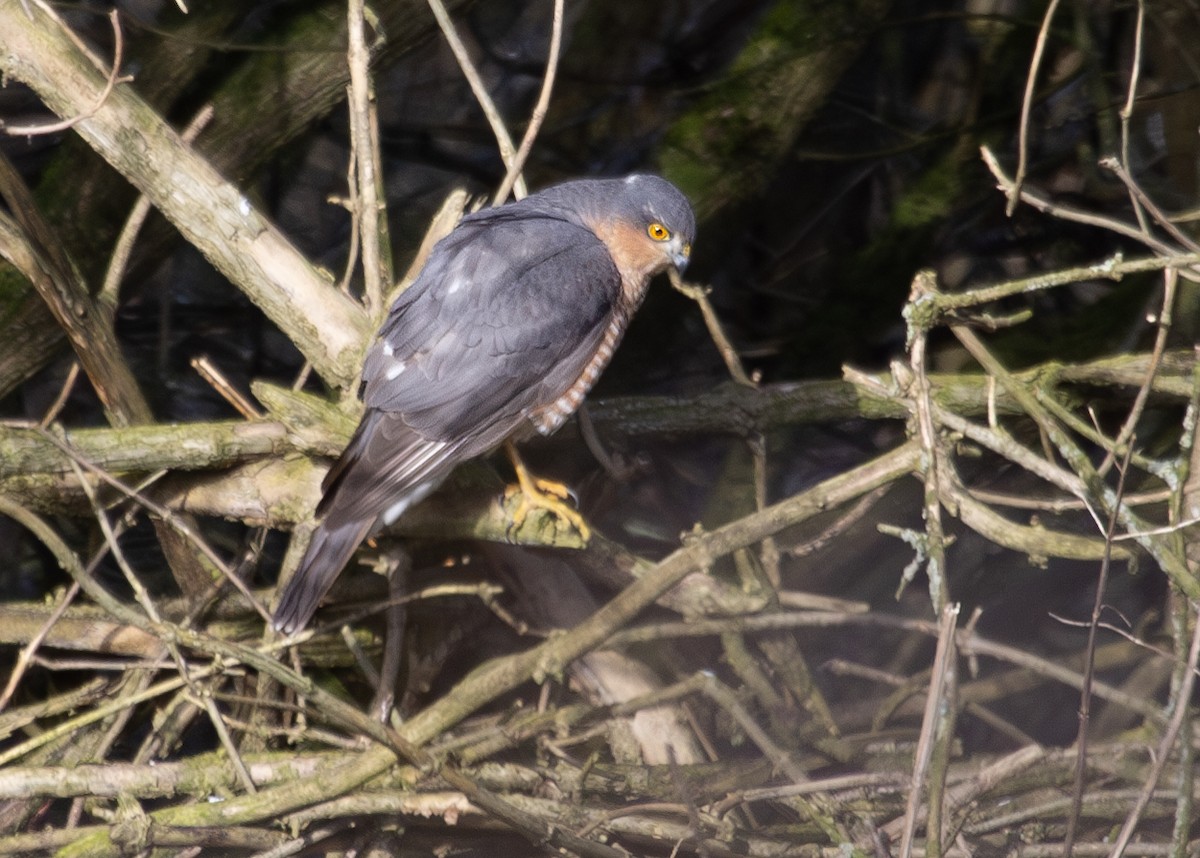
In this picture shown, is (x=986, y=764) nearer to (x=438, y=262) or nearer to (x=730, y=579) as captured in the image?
(x=730, y=579)

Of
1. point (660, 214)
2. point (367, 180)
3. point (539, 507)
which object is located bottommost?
point (539, 507)

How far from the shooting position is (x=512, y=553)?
3.42m

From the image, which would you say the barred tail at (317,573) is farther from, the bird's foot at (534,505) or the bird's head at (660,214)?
the bird's head at (660,214)

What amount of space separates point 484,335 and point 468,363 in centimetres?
9

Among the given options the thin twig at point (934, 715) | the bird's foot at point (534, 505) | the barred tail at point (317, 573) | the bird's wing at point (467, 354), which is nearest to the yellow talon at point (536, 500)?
the bird's foot at point (534, 505)

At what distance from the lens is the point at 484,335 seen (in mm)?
3092

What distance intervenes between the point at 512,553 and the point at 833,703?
127cm

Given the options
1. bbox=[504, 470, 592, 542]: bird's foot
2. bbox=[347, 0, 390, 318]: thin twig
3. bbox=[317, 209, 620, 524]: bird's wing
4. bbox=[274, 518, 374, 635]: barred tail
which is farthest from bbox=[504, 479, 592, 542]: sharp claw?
bbox=[347, 0, 390, 318]: thin twig

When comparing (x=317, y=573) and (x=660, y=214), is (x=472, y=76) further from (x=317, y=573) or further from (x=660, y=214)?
(x=317, y=573)

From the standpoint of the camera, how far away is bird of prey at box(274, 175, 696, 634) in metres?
2.86

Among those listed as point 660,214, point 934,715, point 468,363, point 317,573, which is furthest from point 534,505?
point 934,715

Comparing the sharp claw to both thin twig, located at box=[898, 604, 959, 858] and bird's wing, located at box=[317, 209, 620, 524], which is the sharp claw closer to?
bird's wing, located at box=[317, 209, 620, 524]

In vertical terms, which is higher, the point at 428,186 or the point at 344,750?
the point at 428,186

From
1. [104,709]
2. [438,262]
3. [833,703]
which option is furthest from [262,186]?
[833,703]
